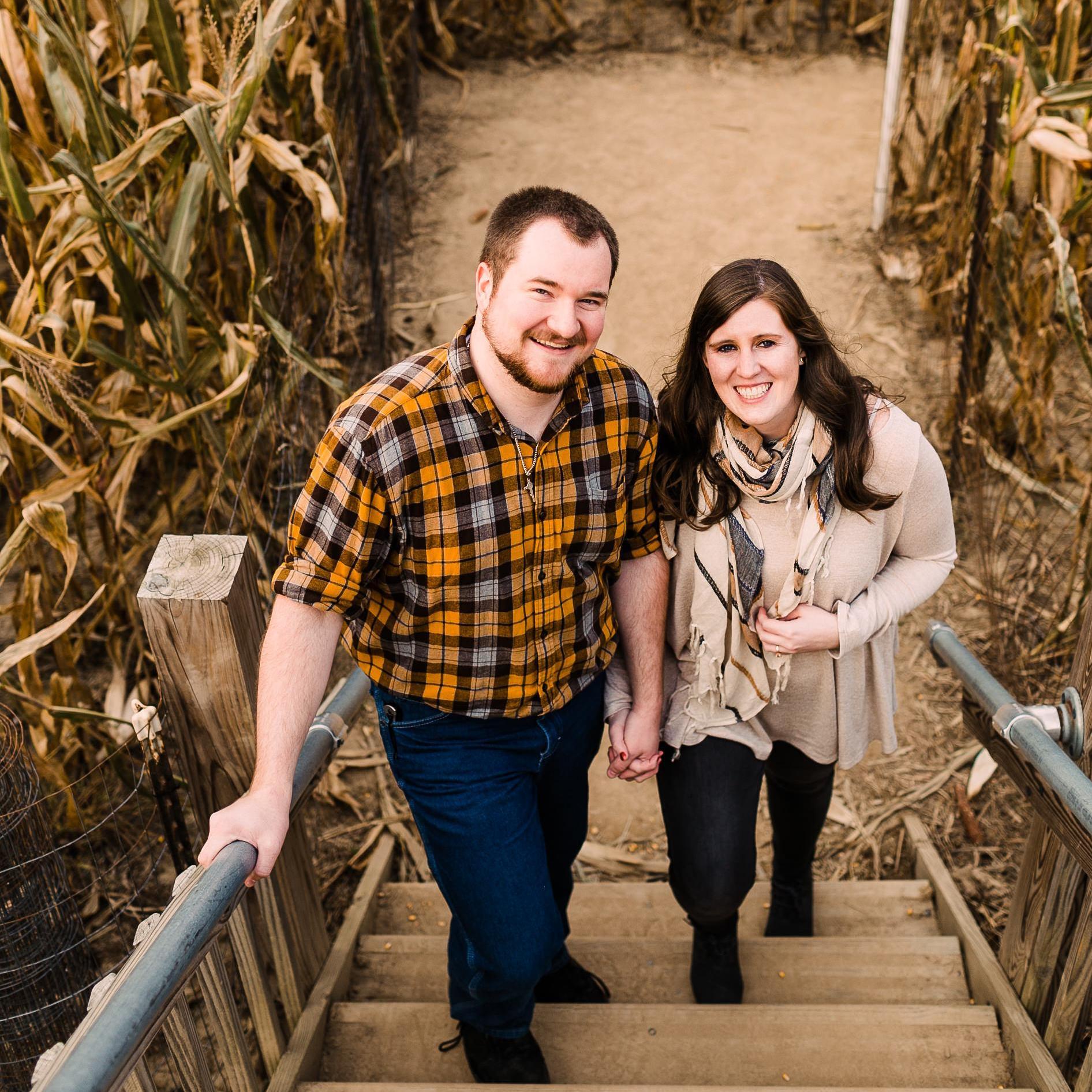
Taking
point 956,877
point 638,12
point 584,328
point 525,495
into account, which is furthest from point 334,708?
point 638,12

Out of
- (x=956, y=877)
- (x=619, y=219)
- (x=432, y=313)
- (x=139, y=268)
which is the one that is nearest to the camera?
(x=139, y=268)

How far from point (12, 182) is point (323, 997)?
1567mm

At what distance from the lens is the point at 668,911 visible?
99.0 inches

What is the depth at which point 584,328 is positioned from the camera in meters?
1.49

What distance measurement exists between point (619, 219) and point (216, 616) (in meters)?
3.73

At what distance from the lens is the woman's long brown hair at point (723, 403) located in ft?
5.32

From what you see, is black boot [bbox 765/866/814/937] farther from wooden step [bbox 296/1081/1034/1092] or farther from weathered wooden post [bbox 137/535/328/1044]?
weathered wooden post [bbox 137/535/328/1044]

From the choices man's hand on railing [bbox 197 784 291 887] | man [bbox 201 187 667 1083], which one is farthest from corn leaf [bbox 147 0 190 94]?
man's hand on railing [bbox 197 784 291 887]

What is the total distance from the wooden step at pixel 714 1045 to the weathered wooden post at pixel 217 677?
0.22 m

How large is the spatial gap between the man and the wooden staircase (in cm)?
13

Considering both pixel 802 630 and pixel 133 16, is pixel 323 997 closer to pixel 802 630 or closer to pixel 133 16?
pixel 802 630

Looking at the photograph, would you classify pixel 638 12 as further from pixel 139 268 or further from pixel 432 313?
pixel 139 268

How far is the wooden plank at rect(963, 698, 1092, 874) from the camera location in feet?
5.25

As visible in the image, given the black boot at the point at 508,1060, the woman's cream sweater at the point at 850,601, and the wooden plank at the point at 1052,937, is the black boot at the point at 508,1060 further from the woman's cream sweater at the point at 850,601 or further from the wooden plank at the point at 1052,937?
the wooden plank at the point at 1052,937
